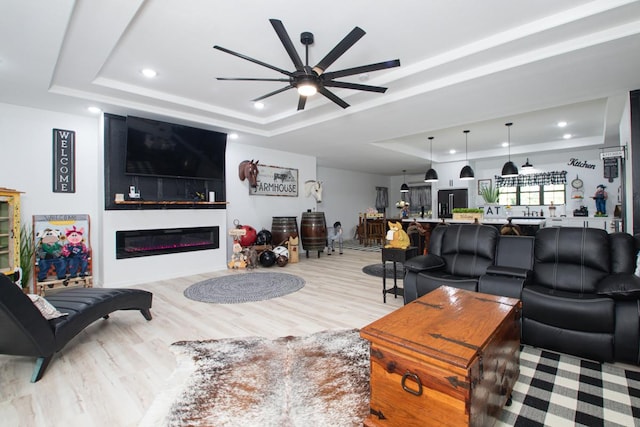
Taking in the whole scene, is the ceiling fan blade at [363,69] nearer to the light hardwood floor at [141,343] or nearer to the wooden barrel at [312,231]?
the light hardwood floor at [141,343]

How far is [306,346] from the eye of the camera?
2.51 metres

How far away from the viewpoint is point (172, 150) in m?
4.96

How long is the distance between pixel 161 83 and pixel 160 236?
2.49 meters

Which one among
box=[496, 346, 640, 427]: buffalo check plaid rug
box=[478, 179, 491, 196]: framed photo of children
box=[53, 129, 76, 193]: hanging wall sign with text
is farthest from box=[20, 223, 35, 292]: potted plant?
box=[478, 179, 491, 196]: framed photo of children

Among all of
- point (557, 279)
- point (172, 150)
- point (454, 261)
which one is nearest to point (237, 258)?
point (172, 150)

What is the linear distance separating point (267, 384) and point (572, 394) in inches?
75.7

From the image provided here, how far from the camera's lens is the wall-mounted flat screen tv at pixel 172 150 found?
4.58m

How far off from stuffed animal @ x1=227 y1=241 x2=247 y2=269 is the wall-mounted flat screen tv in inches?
54.4

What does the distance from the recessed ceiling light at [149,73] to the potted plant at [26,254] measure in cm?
270

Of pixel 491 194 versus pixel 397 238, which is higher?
pixel 491 194

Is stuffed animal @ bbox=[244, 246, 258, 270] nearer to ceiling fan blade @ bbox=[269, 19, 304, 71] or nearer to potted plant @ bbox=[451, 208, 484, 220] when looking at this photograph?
ceiling fan blade @ bbox=[269, 19, 304, 71]

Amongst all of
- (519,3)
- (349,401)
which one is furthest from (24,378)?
(519,3)

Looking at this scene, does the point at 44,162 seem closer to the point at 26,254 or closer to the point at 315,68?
the point at 26,254

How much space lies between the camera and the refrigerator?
8.95 metres
